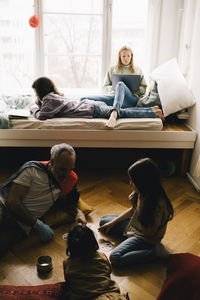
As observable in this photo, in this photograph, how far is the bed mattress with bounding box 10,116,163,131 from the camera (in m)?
2.90

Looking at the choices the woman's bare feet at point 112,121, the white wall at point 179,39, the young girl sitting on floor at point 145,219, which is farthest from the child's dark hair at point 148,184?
the white wall at point 179,39

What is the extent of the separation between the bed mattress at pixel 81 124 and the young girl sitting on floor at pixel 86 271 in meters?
1.50

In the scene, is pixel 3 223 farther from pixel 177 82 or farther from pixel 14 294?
pixel 177 82

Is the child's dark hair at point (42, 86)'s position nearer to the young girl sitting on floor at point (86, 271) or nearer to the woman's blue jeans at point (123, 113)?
the woman's blue jeans at point (123, 113)

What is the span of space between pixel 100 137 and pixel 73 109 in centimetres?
37

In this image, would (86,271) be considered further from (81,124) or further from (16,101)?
(16,101)

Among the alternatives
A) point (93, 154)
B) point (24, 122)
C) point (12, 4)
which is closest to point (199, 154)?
point (93, 154)

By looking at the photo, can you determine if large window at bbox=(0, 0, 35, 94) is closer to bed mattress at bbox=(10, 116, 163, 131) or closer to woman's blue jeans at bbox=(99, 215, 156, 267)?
bed mattress at bbox=(10, 116, 163, 131)

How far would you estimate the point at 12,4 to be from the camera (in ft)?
11.7

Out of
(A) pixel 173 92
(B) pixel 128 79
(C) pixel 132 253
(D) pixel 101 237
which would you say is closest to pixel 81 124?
(B) pixel 128 79

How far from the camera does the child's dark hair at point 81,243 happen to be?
1.51m

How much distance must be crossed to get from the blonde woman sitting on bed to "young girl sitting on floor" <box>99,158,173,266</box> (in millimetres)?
1426

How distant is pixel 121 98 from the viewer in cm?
309

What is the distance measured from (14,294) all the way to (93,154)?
6.20 feet
